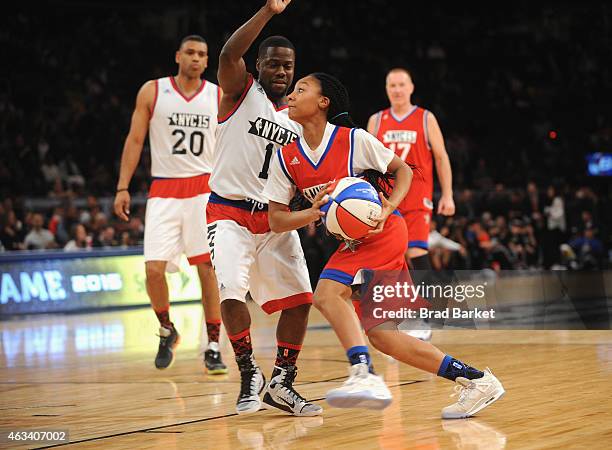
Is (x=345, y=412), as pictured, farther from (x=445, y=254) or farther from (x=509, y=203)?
(x=509, y=203)

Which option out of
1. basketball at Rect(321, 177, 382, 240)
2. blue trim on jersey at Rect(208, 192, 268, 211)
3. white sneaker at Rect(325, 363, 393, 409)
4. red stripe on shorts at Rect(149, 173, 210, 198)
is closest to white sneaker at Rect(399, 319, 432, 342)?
red stripe on shorts at Rect(149, 173, 210, 198)

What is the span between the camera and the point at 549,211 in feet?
65.4

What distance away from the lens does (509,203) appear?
66.1ft

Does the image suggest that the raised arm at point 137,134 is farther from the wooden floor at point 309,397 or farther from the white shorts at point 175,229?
the wooden floor at point 309,397

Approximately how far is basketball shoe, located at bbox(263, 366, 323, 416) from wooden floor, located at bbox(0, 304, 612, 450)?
73 millimetres

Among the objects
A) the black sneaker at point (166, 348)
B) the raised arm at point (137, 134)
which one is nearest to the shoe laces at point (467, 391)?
the black sneaker at point (166, 348)

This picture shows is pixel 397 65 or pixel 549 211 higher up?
pixel 397 65

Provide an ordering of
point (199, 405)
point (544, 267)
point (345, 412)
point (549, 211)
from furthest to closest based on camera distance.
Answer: point (549, 211) → point (544, 267) → point (199, 405) → point (345, 412)

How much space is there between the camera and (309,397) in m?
6.29

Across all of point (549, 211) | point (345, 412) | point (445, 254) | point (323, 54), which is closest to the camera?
point (345, 412)

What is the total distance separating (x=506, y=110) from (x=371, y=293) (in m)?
20.3

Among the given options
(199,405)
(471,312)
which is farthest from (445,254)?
(199,405)

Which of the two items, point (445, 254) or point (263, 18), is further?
point (445, 254)

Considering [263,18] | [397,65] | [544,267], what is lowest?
[544,267]
